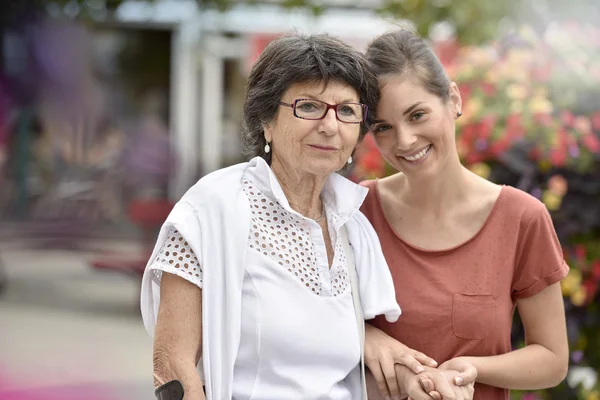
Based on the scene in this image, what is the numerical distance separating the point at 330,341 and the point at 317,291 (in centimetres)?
12

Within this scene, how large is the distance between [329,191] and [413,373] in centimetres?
49

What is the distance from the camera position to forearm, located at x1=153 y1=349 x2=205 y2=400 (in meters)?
1.98

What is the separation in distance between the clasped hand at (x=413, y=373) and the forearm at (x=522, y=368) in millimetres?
66

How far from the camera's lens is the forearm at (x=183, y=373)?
198 cm

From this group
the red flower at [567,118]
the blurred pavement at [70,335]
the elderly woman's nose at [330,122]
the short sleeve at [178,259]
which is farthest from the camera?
the blurred pavement at [70,335]

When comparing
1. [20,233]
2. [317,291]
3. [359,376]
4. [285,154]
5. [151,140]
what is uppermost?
[285,154]

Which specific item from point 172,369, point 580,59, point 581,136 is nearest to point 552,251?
point 172,369

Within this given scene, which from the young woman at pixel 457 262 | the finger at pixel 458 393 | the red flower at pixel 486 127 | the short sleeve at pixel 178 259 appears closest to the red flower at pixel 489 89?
the red flower at pixel 486 127

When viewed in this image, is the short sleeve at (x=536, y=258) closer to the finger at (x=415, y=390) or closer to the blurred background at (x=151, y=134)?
the finger at (x=415, y=390)

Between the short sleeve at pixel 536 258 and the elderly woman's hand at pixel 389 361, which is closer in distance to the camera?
the elderly woman's hand at pixel 389 361

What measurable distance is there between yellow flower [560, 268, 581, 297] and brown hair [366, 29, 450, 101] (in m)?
1.77

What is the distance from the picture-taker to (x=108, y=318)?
26.5 feet

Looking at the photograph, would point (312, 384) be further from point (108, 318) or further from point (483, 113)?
point (108, 318)

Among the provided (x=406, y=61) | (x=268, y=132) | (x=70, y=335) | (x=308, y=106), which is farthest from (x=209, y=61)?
(x=308, y=106)
